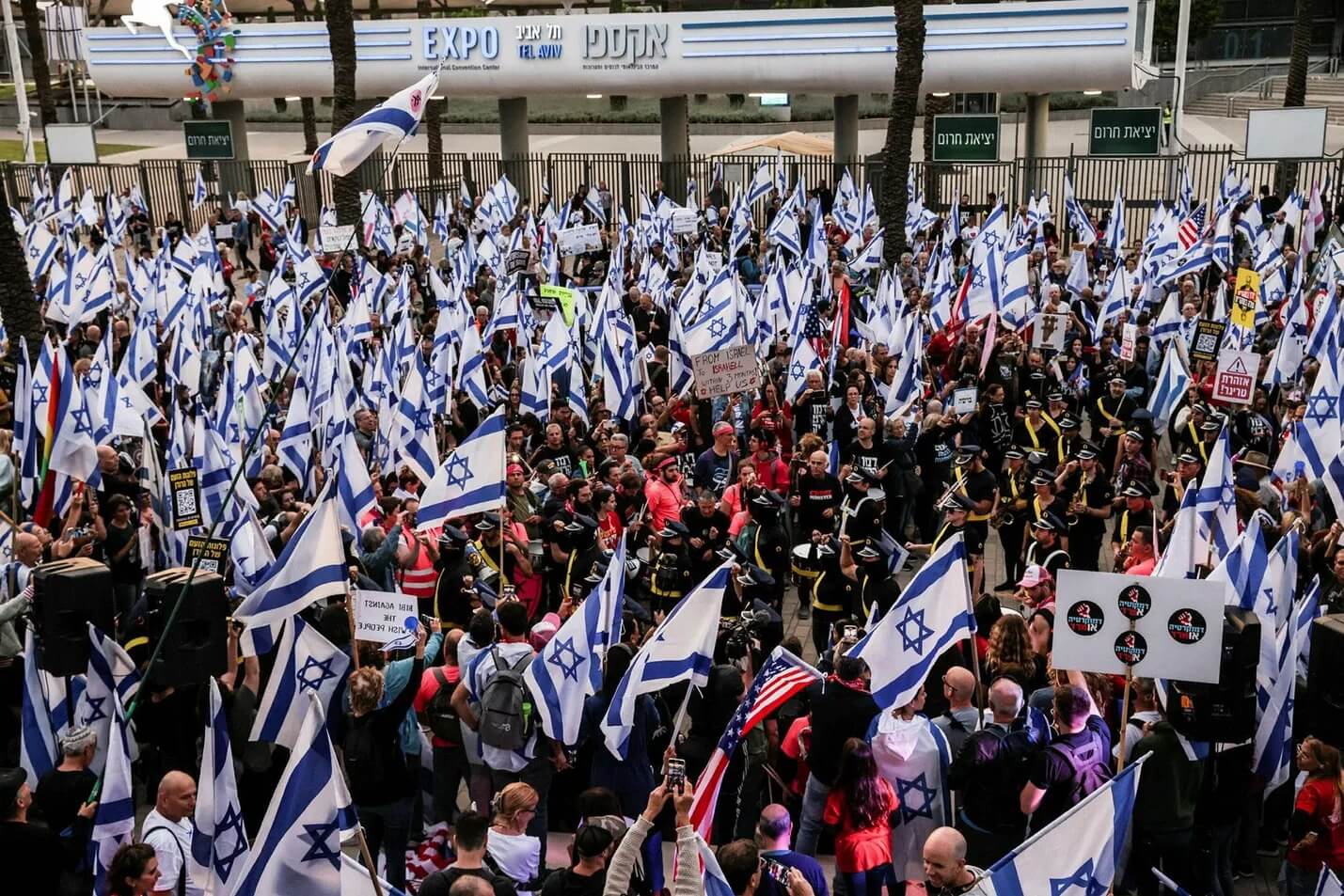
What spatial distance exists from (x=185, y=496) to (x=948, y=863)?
738 centimetres

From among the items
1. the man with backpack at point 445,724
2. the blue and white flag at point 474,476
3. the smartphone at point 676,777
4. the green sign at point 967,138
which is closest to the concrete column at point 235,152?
the green sign at point 967,138

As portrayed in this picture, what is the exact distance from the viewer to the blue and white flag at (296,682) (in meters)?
8.64

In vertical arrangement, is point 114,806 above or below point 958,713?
below

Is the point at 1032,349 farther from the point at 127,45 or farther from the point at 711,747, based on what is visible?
the point at 127,45

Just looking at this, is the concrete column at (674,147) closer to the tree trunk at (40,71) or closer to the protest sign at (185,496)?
the tree trunk at (40,71)

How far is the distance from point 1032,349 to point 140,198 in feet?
74.9

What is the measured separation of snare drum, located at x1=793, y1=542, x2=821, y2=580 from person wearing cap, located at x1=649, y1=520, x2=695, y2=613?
917mm

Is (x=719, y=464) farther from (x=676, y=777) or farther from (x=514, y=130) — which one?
(x=514, y=130)

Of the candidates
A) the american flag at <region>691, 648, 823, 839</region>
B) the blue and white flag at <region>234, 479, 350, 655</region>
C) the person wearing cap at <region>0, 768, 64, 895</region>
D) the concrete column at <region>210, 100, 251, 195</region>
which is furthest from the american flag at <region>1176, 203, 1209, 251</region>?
the concrete column at <region>210, 100, 251, 195</region>

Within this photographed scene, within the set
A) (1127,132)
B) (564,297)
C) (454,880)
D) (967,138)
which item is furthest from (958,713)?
(967,138)

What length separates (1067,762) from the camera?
7602 mm

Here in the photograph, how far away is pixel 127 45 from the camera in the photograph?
1545 inches

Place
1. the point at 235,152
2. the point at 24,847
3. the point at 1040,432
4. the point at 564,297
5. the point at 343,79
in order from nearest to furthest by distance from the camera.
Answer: the point at 24,847 < the point at 1040,432 < the point at 564,297 < the point at 343,79 < the point at 235,152

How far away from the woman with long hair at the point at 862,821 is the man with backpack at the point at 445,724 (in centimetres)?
247
